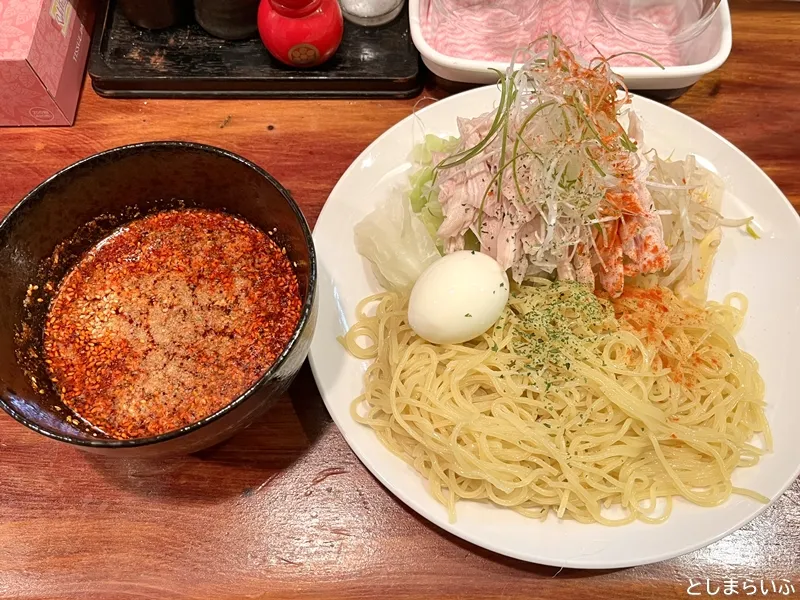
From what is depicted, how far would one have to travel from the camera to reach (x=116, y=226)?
1.60 meters

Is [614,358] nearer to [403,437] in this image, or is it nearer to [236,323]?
[403,437]

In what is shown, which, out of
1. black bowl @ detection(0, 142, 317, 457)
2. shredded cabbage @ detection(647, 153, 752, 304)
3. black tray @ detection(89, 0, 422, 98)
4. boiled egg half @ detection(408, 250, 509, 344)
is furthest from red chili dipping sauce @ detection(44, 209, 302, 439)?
shredded cabbage @ detection(647, 153, 752, 304)

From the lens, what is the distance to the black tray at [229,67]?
A: 2.08m

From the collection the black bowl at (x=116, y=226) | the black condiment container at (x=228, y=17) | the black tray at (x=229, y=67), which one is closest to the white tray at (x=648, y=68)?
the black tray at (x=229, y=67)

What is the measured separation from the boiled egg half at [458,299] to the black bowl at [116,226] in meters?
0.31

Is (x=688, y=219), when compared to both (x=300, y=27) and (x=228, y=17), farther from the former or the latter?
(x=228, y=17)

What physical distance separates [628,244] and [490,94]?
2.14 ft

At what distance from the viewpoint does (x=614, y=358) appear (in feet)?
5.30

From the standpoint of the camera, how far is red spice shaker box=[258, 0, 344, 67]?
1.93 m

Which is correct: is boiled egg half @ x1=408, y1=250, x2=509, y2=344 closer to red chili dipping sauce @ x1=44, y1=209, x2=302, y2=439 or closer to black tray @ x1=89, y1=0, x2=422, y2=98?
red chili dipping sauce @ x1=44, y1=209, x2=302, y2=439

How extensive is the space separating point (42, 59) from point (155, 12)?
42 centimetres

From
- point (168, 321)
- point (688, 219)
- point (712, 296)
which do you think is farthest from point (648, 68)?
point (168, 321)

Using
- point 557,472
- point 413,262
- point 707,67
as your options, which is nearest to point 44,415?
point 413,262

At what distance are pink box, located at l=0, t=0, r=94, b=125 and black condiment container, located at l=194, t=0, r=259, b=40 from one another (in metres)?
0.42
